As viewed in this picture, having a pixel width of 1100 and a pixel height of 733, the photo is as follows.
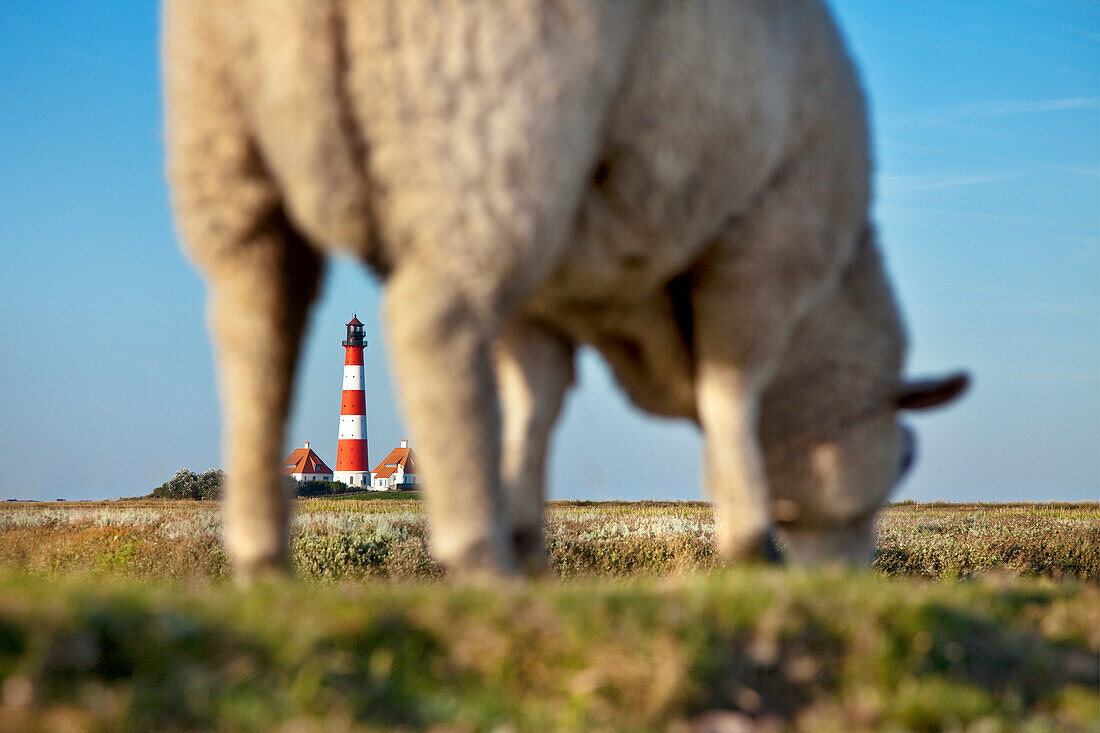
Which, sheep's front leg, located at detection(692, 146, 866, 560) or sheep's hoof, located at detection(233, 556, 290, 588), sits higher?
sheep's front leg, located at detection(692, 146, 866, 560)

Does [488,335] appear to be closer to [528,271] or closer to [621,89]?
[528,271]

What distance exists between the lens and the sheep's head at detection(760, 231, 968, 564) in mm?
4887

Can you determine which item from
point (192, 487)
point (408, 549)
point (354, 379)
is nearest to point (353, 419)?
point (354, 379)

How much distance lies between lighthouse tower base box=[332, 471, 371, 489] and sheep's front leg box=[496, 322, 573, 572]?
4169cm

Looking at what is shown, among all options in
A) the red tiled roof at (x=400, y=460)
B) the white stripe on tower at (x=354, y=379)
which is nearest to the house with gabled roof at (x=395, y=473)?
the red tiled roof at (x=400, y=460)

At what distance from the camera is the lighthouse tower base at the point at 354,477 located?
45500 millimetres

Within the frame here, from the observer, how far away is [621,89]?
3.57 meters

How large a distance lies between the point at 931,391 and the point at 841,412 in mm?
484

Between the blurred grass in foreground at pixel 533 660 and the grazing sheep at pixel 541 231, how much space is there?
44 centimetres

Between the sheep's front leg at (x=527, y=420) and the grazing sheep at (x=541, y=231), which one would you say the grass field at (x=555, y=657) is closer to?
the grazing sheep at (x=541, y=231)

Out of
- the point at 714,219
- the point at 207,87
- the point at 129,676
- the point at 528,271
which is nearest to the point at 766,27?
the point at 714,219

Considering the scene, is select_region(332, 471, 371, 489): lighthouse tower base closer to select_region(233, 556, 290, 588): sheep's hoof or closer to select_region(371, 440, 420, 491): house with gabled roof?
select_region(371, 440, 420, 491): house with gabled roof

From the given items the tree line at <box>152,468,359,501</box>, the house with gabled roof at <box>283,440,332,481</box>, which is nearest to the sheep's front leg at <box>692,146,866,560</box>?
the tree line at <box>152,468,359,501</box>

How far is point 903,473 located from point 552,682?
3100mm
